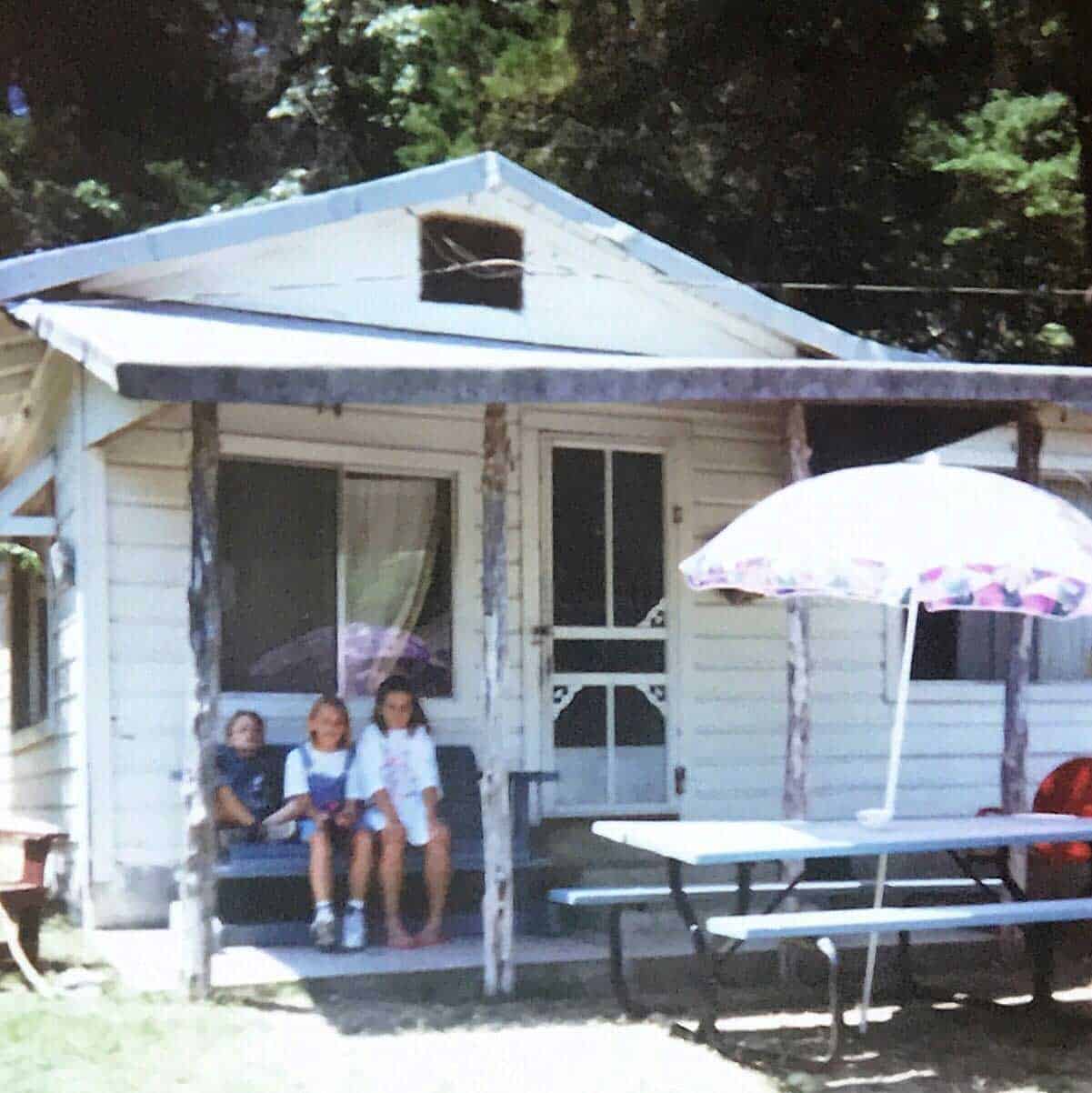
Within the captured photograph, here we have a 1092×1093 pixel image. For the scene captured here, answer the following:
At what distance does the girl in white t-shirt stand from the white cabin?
999mm

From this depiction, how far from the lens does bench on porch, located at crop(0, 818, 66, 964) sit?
24.5 feet

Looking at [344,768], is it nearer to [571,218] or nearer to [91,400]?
[91,400]

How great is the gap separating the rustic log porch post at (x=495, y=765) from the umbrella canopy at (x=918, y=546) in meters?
1.03

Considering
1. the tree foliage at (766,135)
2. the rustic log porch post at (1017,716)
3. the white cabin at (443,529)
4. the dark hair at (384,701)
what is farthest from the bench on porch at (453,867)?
the tree foliage at (766,135)

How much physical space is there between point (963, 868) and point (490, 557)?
263cm

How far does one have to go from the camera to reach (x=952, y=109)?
1742 centimetres

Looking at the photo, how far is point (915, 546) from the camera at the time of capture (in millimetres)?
6043

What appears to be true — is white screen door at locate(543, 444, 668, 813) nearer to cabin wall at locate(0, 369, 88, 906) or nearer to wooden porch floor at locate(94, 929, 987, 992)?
wooden porch floor at locate(94, 929, 987, 992)

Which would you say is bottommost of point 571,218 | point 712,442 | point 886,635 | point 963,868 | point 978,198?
point 963,868

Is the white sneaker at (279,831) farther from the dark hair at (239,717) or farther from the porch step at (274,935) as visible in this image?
the dark hair at (239,717)

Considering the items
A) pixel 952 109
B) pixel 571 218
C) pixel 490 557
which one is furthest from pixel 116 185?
pixel 490 557

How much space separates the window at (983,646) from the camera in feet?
37.1

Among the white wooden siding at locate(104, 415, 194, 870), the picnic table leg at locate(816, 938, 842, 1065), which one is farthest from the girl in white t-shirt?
the picnic table leg at locate(816, 938, 842, 1065)

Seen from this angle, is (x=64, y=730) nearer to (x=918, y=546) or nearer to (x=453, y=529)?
(x=453, y=529)
